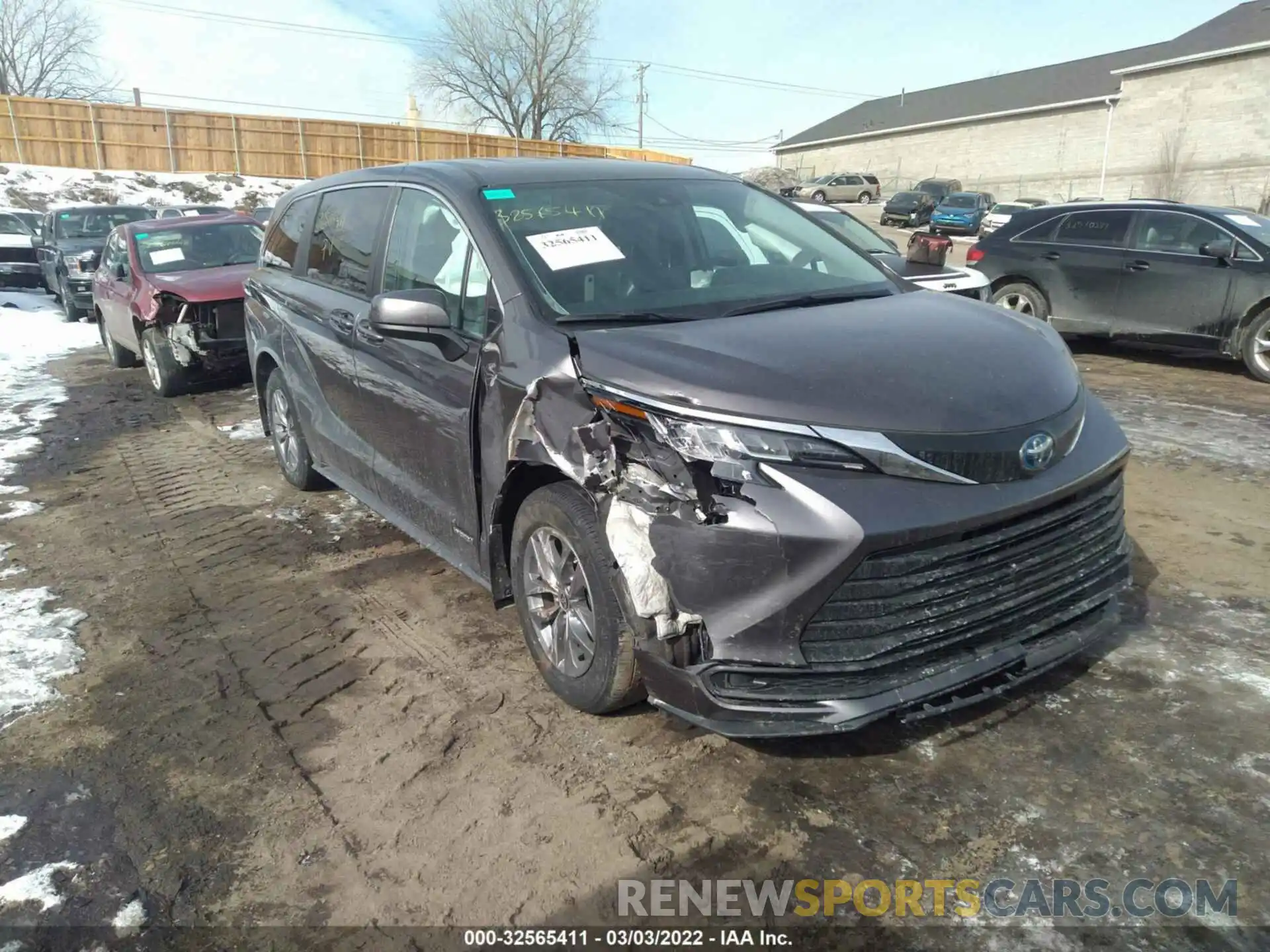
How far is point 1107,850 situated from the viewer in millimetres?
2412

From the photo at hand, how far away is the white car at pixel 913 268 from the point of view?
6875mm

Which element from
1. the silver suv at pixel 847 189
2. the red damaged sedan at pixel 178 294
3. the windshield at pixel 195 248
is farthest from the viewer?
the silver suv at pixel 847 189

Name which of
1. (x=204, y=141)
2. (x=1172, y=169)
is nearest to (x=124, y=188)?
(x=204, y=141)

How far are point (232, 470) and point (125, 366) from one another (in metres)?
5.37

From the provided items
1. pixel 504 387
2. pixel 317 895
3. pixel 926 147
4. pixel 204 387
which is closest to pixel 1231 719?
pixel 504 387

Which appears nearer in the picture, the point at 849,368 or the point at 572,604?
the point at 849,368

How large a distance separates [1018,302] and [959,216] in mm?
25834

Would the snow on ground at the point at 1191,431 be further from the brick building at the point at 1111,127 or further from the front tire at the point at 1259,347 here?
the brick building at the point at 1111,127

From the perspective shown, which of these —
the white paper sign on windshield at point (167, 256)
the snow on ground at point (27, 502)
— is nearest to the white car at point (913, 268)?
the snow on ground at point (27, 502)

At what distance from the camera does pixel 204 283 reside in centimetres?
889

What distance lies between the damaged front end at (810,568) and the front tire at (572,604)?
0.13 metres

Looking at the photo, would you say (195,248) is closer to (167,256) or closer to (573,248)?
(167,256)

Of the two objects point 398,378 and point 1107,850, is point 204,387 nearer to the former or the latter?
point 398,378

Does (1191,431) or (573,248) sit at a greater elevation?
(573,248)
